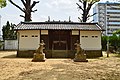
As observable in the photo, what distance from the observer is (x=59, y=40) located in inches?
961

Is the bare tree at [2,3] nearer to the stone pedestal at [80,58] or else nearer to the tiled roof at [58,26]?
the tiled roof at [58,26]

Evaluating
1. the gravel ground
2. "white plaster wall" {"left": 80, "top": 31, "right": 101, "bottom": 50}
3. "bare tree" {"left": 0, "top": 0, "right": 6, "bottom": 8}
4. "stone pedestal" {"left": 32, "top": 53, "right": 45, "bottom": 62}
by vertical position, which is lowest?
the gravel ground

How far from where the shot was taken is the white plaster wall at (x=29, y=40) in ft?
79.2

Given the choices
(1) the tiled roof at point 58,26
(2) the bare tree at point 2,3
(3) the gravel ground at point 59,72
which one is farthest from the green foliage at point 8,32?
(3) the gravel ground at point 59,72

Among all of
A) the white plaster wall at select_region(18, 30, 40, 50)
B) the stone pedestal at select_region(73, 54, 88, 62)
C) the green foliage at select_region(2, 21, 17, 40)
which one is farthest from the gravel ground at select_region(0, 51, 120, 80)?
the green foliage at select_region(2, 21, 17, 40)

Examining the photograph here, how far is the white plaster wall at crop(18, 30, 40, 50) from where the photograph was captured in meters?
24.1

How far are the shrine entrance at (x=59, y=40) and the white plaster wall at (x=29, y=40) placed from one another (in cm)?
146

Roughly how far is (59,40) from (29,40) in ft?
10.1

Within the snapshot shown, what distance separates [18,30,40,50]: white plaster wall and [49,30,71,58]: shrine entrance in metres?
1.46

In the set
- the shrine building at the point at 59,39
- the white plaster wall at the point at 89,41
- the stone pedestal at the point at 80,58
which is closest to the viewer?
the stone pedestal at the point at 80,58

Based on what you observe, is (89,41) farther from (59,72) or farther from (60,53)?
(59,72)

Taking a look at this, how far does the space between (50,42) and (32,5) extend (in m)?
9.18

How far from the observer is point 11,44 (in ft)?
124

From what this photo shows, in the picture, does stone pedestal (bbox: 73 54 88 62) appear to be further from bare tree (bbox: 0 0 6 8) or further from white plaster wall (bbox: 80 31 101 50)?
bare tree (bbox: 0 0 6 8)
